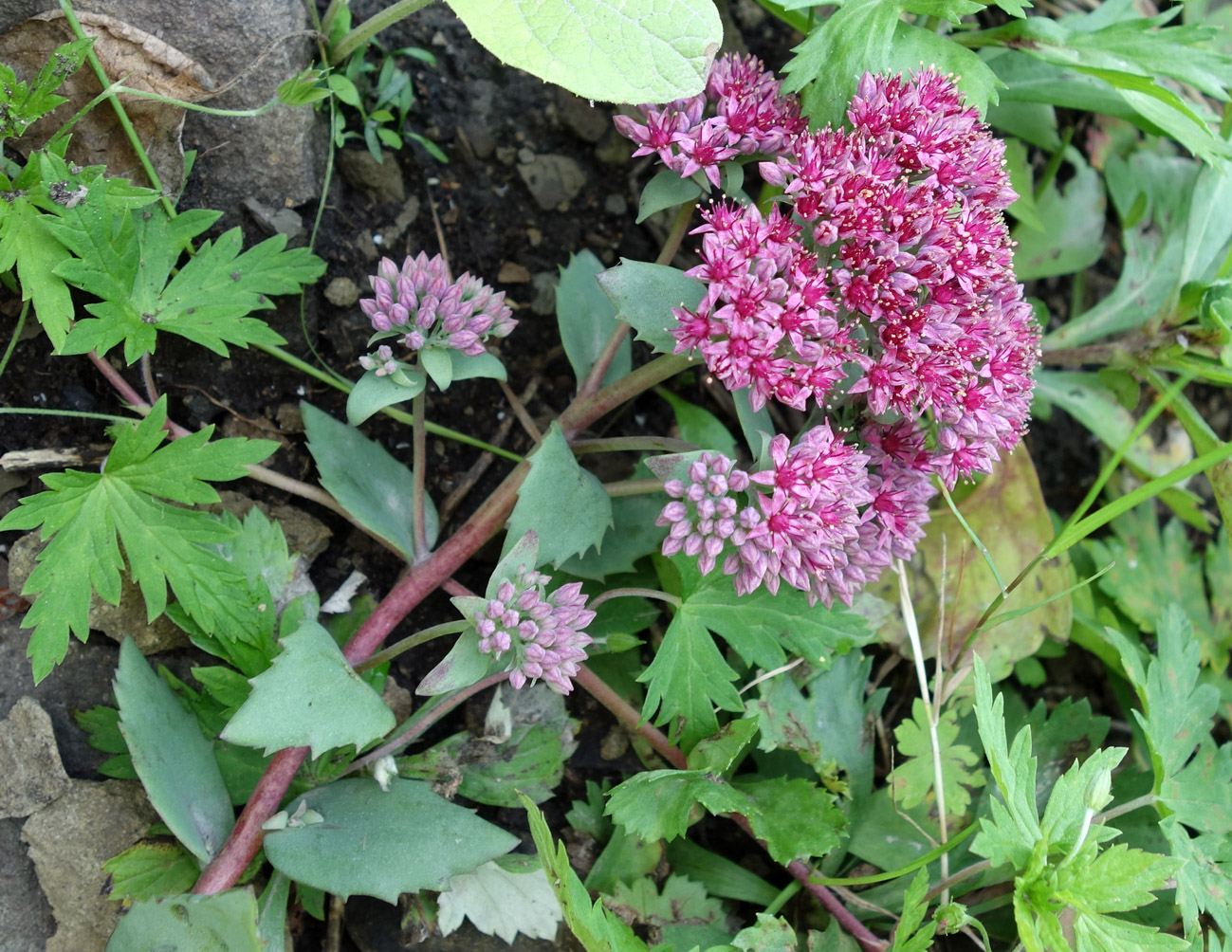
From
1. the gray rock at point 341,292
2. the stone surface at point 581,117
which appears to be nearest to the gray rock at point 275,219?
the gray rock at point 341,292

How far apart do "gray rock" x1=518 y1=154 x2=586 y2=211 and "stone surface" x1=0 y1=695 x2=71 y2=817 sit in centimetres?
179

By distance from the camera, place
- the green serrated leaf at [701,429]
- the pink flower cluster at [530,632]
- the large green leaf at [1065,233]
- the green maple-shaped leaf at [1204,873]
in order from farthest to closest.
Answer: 1. the large green leaf at [1065,233]
2. the green serrated leaf at [701,429]
3. the green maple-shaped leaf at [1204,873]
4. the pink flower cluster at [530,632]

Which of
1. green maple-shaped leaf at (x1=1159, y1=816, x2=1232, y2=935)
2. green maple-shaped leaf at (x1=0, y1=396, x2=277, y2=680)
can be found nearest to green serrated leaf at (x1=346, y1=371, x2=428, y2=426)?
green maple-shaped leaf at (x1=0, y1=396, x2=277, y2=680)

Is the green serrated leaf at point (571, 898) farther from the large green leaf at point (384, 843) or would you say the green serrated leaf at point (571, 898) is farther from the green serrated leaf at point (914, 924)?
the green serrated leaf at point (914, 924)

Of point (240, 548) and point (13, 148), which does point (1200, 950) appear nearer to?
point (240, 548)

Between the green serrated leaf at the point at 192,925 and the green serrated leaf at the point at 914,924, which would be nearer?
the green serrated leaf at the point at 192,925

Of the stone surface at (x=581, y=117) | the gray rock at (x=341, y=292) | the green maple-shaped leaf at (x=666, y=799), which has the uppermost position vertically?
the stone surface at (x=581, y=117)

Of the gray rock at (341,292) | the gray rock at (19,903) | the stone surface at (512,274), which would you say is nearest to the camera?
the gray rock at (19,903)

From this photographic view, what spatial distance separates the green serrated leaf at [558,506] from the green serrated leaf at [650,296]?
1.01ft

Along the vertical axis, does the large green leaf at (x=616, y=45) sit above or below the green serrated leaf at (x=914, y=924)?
above

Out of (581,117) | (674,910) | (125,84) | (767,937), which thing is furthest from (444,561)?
(581,117)

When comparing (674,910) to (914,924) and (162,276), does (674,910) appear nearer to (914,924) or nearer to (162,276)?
(914,924)

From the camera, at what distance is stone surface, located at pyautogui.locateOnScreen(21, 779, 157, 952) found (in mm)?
1919

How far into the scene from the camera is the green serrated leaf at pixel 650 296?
1.88 metres
